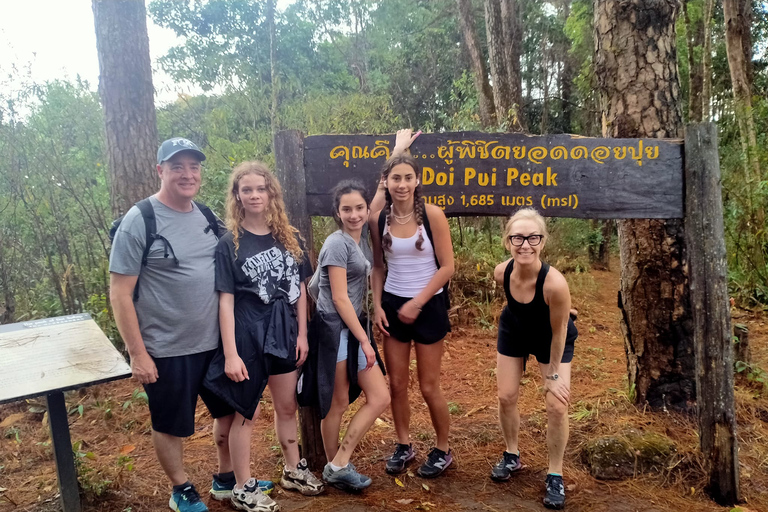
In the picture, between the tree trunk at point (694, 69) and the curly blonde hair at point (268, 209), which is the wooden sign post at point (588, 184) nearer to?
the curly blonde hair at point (268, 209)

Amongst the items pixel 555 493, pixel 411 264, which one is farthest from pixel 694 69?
pixel 555 493

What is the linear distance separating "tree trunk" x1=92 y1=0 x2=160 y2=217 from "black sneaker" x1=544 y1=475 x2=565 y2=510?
4.77 metres

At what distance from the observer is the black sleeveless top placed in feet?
9.45

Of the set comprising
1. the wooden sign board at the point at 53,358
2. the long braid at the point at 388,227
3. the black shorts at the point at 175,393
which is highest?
the long braid at the point at 388,227

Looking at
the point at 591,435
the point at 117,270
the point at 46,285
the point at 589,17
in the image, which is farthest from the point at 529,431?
the point at 589,17

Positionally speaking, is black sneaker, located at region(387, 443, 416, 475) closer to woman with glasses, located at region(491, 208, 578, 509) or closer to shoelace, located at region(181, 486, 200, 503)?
woman with glasses, located at region(491, 208, 578, 509)

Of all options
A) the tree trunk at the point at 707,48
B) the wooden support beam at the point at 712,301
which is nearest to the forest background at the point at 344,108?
the tree trunk at the point at 707,48

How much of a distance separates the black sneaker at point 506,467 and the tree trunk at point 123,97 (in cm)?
445

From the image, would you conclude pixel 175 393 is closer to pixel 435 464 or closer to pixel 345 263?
pixel 345 263

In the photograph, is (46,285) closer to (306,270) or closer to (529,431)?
(306,270)

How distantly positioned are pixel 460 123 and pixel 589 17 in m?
7.88

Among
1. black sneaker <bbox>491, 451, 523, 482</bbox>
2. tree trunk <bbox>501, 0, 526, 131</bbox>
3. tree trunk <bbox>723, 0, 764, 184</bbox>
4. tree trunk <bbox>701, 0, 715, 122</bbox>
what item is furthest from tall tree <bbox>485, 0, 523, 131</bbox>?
black sneaker <bbox>491, 451, 523, 482</bbox>

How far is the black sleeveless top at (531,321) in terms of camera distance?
2.88m

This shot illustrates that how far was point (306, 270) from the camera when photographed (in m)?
2.99
